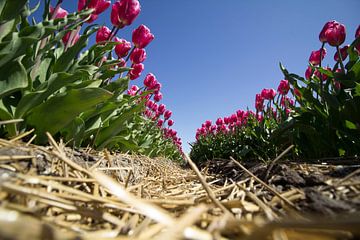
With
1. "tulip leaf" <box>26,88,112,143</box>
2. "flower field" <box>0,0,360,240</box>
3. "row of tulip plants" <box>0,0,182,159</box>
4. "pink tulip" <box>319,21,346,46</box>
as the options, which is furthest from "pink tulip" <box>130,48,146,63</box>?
"pink tulip" <box>319,21,346,46</box>

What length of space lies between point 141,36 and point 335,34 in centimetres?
180

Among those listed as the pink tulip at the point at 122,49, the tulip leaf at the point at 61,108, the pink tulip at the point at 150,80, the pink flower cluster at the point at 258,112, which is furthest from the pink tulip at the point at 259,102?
the tulip leaf at the point at 61,108

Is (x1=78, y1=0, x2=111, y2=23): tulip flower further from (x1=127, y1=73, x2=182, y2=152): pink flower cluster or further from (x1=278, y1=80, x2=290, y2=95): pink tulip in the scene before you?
(x1=278, y1=80, x2=290, y2=95): pink tulip

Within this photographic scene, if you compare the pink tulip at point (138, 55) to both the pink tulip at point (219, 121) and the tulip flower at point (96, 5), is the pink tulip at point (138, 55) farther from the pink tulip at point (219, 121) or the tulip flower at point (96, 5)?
the pink tulip at point (219, 121)

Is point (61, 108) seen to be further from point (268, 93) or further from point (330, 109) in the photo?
point (268, 93)

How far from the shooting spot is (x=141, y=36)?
2.59 m

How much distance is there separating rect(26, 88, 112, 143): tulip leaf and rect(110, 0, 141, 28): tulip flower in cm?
85

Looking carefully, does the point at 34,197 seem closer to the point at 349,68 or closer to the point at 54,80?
the point at 54,80

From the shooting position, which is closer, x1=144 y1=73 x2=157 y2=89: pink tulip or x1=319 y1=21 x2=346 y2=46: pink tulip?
x1=319 y1=21 x2=346 y2=46: pink tulip

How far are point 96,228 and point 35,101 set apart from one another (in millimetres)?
1068

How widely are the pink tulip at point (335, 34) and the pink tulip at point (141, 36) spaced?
1.66 metres

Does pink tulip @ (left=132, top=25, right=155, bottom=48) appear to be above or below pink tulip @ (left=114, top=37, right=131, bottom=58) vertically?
above

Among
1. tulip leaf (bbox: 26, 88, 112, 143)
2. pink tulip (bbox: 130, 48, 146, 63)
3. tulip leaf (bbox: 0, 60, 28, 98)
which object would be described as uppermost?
pink tulip (bbox: 130, 48, 146, 63)

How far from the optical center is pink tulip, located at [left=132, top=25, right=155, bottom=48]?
258 centimetres
